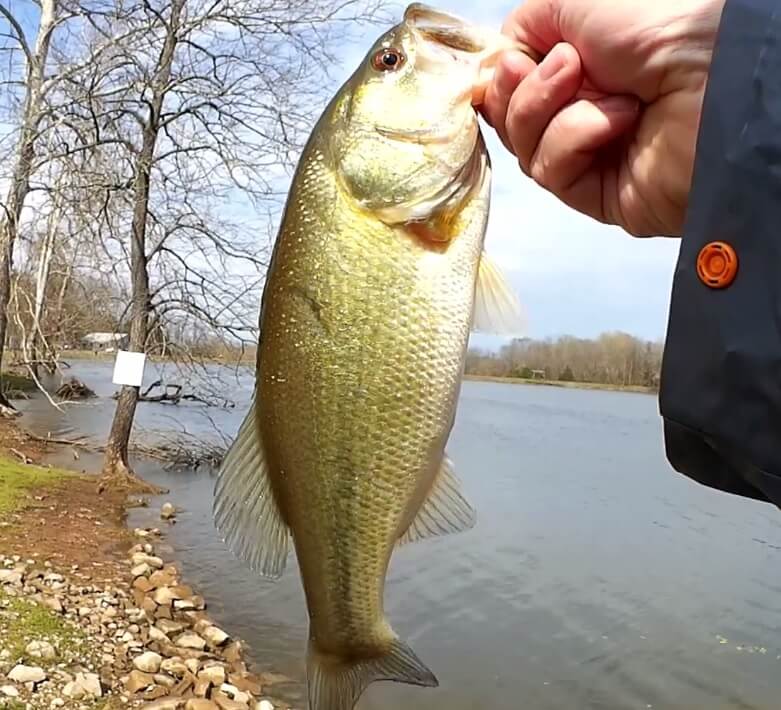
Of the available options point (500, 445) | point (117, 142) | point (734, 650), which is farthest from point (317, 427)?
point (500, 445)

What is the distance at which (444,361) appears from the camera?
2.01 m

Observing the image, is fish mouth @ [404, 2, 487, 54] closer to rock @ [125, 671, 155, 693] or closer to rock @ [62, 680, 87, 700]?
rock @ [62, 680, 87, 700]

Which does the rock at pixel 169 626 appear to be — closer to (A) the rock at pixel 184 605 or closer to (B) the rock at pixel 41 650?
(A) the rock at pixel 184 605

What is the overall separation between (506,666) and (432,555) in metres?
3.99

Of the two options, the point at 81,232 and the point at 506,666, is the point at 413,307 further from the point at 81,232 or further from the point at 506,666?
the point at 81,232

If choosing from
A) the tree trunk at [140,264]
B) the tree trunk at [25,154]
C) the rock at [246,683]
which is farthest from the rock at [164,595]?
the tree trunk at [25,154]

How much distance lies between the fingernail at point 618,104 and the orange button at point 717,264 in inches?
21.8

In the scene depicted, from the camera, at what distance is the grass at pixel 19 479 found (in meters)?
11.9

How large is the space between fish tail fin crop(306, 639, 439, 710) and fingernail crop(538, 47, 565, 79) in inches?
57.9

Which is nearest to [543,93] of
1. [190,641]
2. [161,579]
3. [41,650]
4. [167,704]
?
[167,704]

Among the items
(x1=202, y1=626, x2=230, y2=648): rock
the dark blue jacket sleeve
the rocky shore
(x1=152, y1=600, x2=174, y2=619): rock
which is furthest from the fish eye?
(x1=152, y1=600, x2=174, y2=619): rock

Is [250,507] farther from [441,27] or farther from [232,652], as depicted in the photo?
[232,652]

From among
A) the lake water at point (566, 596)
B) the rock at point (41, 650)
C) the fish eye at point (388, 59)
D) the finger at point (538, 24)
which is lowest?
the lake water at point (566, 596)

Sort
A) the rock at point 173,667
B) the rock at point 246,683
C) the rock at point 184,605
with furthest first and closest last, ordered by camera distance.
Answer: the rock at point 184,605
the rock at point 246,683
the rock at point 173,667
